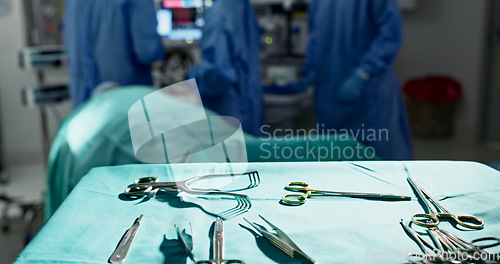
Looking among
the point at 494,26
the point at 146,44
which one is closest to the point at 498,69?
the point at 494,26

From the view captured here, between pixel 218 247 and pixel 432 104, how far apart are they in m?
4.54

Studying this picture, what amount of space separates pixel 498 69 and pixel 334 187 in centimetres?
436

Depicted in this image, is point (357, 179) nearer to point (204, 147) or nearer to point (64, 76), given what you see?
point (204, 147)

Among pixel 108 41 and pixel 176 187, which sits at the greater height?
pixel 108 41

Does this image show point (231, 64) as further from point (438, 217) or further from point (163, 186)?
point (438, 217)

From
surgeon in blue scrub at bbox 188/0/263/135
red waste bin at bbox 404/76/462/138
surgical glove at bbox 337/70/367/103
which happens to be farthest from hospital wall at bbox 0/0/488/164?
surgical glove at bbox 337/70/367/103

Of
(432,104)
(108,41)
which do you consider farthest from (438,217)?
(432,104)

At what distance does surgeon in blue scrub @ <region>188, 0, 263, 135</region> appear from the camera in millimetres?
2799

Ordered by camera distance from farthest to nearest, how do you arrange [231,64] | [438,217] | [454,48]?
[454,48] → [231,64] → [438,217]

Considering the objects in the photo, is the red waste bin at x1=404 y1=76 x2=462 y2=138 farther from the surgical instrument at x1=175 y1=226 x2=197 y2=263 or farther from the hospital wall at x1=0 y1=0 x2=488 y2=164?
the surgical instrument at x1=175 y1=226 x2=197 y2=263

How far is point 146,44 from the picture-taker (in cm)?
309

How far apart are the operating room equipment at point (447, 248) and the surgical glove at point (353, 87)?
203cm

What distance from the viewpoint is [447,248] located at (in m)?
0.75

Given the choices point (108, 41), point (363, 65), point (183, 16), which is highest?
point (183, 16)
